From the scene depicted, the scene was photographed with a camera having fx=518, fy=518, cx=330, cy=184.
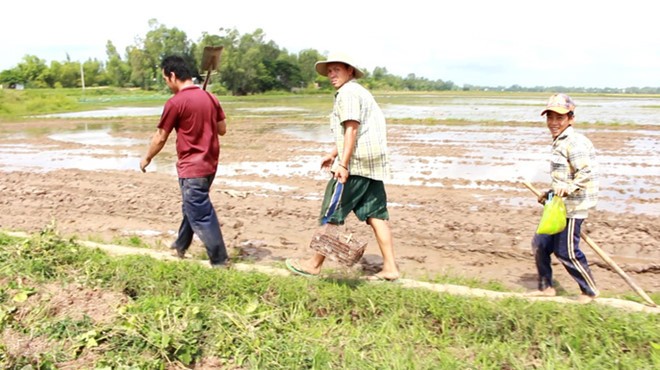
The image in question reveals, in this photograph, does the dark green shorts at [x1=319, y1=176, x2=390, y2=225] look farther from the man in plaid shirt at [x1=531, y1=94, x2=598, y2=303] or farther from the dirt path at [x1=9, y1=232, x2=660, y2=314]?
the man in plaid shirt at [x1=531, y1=94, x2=598, y2=303]

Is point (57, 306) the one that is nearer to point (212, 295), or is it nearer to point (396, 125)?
point (212, 295)

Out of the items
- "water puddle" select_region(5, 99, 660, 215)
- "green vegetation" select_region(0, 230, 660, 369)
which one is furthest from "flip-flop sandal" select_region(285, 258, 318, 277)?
"water puddle" select_region(5, 99, 660, 215)

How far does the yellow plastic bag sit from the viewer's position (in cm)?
341

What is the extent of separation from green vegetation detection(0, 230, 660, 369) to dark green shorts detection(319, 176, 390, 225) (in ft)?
1.65

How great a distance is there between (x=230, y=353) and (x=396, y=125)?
1543 centimetres

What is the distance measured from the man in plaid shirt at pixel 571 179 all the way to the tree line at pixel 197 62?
59205 mm

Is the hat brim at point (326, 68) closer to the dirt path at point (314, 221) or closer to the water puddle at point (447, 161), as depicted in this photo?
the dirt path at point (314, 221)

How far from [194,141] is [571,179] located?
9.09ft

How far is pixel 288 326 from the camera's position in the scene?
325cm

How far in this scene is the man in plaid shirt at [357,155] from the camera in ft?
11.7

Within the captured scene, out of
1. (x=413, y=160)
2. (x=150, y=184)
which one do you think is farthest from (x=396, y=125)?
(x=150, y=184)

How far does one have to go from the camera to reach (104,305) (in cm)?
348

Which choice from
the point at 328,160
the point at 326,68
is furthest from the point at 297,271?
the point at 326,68

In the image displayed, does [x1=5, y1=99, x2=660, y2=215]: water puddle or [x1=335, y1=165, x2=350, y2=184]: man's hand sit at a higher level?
[x1=335, y1=165, x2=350, y2=184]: man's hand
